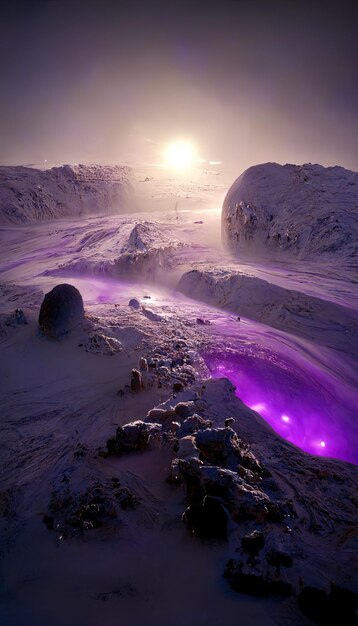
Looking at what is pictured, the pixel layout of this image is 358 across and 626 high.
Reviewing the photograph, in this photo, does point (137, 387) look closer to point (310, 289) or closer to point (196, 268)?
point (310, 289)

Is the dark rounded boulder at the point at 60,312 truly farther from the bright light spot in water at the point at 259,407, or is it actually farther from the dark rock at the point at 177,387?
the bright light spot in water at the point at 259,407

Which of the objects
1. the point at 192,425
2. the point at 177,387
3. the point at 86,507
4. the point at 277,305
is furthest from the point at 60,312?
the point at 277,305

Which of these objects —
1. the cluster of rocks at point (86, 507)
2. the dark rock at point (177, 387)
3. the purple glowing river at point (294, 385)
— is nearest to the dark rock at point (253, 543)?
the cluster of rocks at point (86, 507)

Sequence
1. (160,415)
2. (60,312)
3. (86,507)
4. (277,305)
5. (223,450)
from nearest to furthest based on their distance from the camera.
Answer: (86,507) → (223,450) → (160,415) → (60,312) → (277,305)

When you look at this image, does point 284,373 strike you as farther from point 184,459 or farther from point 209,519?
point 209,519

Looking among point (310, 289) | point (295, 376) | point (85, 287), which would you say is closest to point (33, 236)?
point (85, 287)

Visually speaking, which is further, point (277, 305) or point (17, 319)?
point (277, 305)
